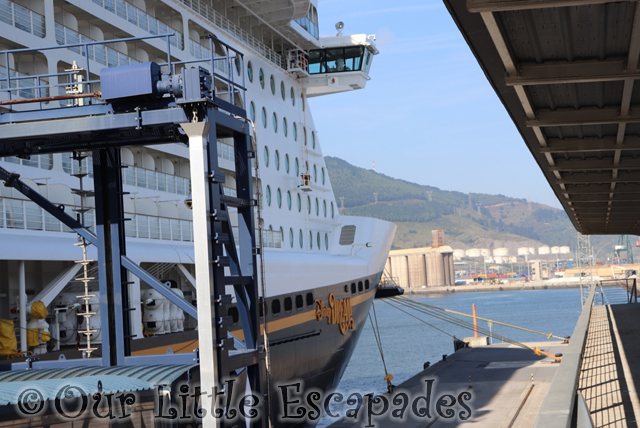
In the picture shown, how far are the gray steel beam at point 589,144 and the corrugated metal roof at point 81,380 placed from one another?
266 inches

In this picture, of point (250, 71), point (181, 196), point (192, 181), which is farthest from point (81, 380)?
point (250, 71)

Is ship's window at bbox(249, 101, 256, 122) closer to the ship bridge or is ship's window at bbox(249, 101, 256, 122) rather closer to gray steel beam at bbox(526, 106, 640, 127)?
the ship bridge

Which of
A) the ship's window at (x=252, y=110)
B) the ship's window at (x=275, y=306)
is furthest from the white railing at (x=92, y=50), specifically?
the ship's window at (x=275, y=306)

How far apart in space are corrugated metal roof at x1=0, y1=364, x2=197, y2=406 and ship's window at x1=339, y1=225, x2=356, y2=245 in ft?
62.1

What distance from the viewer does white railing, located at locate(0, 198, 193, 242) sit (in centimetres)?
1309

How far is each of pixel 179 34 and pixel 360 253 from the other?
36.9 feet

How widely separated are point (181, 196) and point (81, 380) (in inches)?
412

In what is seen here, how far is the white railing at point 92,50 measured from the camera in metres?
16.7

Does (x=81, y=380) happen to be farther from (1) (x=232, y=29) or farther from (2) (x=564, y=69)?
(1) (x=232, y=29)

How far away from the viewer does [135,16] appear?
19250 millimetres

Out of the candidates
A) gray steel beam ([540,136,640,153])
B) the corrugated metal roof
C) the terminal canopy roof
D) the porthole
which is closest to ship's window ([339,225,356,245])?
the porthole

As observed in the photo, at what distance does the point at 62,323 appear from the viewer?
13227 millimetres

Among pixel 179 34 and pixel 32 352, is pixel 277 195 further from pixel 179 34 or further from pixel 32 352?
pixel 32 352

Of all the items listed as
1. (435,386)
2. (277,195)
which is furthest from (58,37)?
(435,386)
